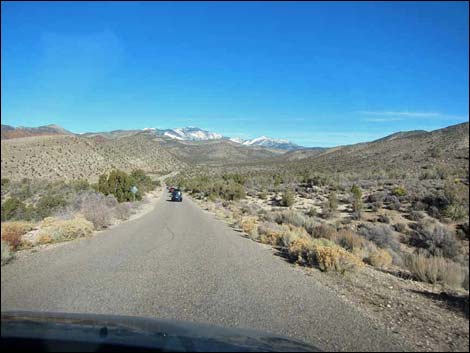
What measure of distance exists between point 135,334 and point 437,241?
1555cm

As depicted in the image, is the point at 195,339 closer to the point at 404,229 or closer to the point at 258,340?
the point at 258,340

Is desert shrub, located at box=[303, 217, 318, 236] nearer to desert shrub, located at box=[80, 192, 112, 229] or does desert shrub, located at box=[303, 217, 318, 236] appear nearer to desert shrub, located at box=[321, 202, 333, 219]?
desert shrub, located at box=[321, 202, 333, 219]

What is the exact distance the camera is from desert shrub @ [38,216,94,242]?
13.2m

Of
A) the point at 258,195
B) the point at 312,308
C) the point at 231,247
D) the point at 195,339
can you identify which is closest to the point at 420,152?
the point at 258,195

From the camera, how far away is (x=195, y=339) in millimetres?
4109

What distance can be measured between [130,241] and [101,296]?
812cm

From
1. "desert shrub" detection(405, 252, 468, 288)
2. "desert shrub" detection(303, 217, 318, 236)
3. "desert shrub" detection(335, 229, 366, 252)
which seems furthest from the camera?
"desert shrub" detection(303, 217, 318, 236)

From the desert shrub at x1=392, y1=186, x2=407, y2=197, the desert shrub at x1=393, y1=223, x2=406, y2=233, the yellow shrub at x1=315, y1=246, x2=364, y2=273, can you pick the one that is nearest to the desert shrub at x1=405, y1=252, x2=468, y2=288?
the yellow shrub at x1=315, y1=246, x2=364, y2=273

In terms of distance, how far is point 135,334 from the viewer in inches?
161

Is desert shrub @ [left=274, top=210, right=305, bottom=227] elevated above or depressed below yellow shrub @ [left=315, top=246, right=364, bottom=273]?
below

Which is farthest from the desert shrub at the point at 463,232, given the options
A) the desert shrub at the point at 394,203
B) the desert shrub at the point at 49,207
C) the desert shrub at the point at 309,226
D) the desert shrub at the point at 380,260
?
the desert shrub at the point at 49,207

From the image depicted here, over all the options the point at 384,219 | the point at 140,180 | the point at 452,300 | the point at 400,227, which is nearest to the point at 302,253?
the point at 452,300

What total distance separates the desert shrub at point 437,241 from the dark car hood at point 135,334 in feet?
40.9

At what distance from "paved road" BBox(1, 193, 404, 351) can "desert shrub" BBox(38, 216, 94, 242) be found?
52 cm
